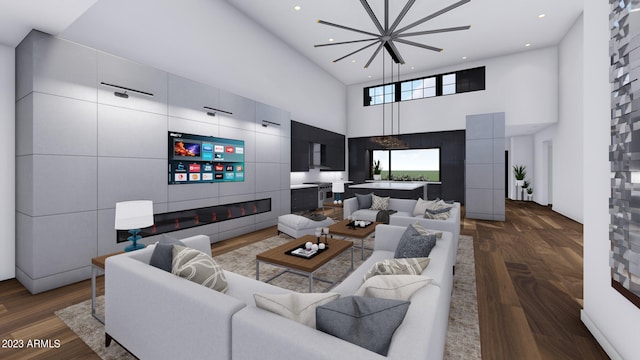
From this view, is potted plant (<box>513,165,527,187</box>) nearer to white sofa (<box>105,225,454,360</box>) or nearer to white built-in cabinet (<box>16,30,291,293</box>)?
white sofa (<box>105,225,454,360</box>)

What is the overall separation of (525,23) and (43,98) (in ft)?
28.8

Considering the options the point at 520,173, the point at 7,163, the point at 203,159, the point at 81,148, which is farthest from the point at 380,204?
the point at 520,173

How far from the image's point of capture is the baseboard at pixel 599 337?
178cm

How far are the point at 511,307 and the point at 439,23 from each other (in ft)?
19.2

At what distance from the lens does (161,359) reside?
150cm

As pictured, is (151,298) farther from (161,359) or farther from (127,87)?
(127,87)

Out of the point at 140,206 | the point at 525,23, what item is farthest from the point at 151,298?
the point at 525,23

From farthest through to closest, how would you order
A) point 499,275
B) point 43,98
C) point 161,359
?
1. point 499,275
2. point 43,98
3. point 161,359

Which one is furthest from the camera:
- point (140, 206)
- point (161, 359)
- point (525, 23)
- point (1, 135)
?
point (525, 23)

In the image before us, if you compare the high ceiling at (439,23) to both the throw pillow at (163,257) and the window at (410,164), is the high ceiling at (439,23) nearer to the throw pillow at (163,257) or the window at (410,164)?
the window at (410,164)

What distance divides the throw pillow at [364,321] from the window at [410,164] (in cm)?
883

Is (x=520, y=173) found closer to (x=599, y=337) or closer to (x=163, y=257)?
(x=599, y=337)

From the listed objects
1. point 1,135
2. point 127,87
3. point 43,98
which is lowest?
point 1,135

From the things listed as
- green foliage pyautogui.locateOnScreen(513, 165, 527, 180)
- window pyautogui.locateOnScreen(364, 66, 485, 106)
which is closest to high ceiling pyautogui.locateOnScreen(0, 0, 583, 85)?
window pyautogui.locateOnScreen(364, 66, 485, 106)
